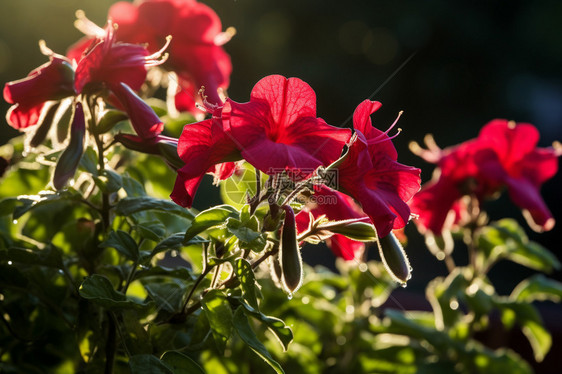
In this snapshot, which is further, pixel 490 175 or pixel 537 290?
pixel 537 290

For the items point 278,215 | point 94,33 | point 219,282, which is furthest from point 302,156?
point 94,33

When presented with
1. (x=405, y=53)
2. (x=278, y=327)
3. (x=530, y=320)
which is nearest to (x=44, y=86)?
(x=278, y=327)

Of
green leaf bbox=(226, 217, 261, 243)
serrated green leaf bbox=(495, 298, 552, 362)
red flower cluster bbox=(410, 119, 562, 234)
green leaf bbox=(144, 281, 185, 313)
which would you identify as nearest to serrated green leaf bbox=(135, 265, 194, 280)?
green leaf bbox=(144, 281, 185, 313)

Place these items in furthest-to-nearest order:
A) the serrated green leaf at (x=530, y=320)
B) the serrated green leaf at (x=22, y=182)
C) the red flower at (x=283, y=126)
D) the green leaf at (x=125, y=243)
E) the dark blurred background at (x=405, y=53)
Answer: the dark blurred background at (x=405, y=53), the serrated green leaf at (x=530, y=320), the serrated green leaf at (x=22, y=182), the green leaf at (x=125, y=243), the red flower at (x=283, y=126)

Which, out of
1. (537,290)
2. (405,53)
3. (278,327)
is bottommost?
(405,53)

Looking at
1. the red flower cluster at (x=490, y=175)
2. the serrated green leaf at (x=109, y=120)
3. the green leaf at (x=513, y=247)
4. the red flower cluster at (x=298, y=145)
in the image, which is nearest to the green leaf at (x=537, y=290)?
the green leaf at (x=513, y=247)

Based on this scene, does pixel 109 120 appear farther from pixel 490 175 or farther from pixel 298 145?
pixel 490 175

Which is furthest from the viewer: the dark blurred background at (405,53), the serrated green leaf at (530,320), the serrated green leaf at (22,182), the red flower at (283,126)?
the dark blurred background at (405,53)

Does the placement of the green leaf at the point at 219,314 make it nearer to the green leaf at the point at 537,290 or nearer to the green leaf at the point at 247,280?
the green leaf at the point at 247,280
